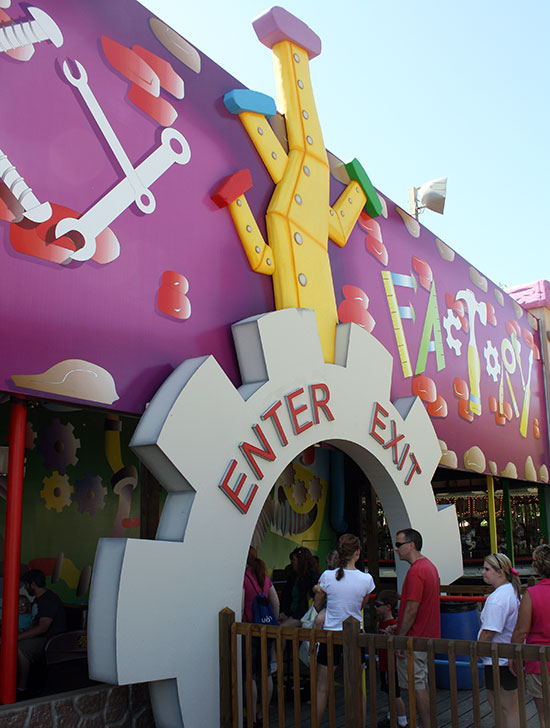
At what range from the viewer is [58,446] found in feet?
29.0

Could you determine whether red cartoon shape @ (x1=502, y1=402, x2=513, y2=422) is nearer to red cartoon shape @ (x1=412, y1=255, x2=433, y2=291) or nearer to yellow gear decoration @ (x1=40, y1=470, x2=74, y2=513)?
red cartoon shape @ (x1=412, y1=255, x2=433, y2=291)

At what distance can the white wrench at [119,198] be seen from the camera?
17.2 ft

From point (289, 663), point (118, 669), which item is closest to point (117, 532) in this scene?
point (289, 663)

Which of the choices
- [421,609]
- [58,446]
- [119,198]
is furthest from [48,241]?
[58,446]

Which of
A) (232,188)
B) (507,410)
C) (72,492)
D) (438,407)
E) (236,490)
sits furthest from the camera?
(507,410)

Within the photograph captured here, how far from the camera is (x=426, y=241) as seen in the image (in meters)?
10.7

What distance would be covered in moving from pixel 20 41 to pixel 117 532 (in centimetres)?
612

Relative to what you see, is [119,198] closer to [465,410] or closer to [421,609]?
[421,609]

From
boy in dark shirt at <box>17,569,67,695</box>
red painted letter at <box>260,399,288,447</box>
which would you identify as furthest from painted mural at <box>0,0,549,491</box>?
boy in dark shirt at <box>17,569,67,695</box>

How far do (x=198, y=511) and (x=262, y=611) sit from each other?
4.24 ft

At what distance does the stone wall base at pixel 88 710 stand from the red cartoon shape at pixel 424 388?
17.8 feet

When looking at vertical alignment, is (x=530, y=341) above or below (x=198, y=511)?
above

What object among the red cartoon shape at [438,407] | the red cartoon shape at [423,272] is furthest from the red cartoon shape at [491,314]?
the red cartoon shape at [438,407]

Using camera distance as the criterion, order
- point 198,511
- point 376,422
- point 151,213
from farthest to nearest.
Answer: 1. point 376,422
2. point 151,213
3. point 198,511
